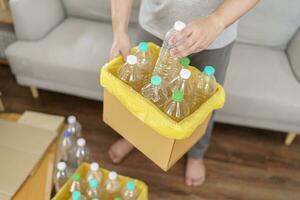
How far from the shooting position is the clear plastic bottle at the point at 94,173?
123 centimetres

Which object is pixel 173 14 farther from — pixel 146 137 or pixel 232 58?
pixel 232 58

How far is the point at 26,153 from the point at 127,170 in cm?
47

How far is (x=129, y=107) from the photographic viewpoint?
884mm

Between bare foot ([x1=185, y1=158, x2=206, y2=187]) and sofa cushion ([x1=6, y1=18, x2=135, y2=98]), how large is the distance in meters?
0.59

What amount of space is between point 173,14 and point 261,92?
0.74 metres

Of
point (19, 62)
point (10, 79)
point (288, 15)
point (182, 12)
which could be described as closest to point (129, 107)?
point (182, 12)

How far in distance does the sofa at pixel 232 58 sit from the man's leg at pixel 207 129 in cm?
24

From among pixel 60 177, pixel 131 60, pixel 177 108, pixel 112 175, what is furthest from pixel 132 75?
pixel 60 177

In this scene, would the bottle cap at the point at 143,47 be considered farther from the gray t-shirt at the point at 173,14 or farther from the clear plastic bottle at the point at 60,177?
the clear plastic bottle at the point at 60,177

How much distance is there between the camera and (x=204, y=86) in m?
0.96

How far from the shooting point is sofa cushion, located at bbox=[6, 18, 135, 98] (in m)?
1.64

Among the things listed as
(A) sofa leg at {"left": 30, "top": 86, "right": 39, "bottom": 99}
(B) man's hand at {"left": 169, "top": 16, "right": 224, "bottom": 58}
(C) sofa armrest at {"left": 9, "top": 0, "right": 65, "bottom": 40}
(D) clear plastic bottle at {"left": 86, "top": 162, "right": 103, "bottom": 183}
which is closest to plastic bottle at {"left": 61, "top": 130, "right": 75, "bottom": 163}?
(D) clear plastic bottle at {"left": 86, "top": 162, "right": 103, "bottom": 183}

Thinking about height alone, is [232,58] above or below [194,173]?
above

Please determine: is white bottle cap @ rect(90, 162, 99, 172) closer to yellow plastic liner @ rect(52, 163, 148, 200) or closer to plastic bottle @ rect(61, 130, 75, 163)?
yellow plastic liner @ rect(52, 163, 148, 200)
